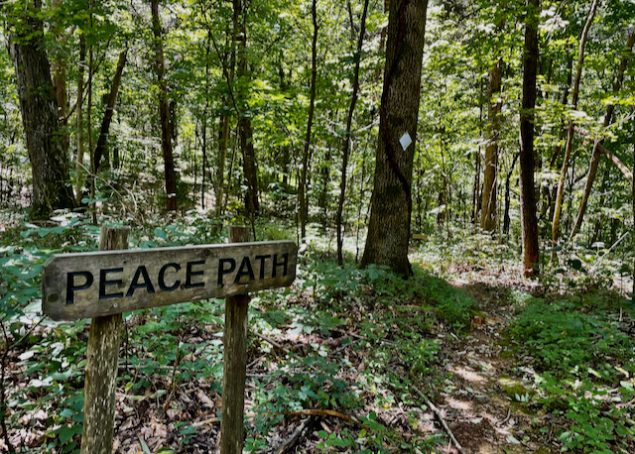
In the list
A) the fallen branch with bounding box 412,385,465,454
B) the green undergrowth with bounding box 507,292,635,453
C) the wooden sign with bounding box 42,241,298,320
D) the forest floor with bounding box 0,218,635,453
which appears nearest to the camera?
the wooden sign with bounding box 42,241,298,320

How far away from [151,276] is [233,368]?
73cm

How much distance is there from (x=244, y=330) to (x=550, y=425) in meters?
2.87

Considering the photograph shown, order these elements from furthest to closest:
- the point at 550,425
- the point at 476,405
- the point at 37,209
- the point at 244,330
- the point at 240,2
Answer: the point at 37,209
the point at 240,2
the point at 476,405
the point at 550,425
the point at 244,330

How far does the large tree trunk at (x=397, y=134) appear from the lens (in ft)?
20.5

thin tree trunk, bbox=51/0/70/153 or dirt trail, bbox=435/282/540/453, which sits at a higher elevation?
thin tree trunk, bbox=51/0/70/153

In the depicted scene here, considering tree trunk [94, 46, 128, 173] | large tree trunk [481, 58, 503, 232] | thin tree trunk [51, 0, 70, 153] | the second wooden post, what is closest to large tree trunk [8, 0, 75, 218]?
thin tree trunk [51, 0, 70, 153]

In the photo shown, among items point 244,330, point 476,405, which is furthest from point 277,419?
point 476,405

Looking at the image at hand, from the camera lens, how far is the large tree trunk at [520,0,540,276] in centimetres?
744

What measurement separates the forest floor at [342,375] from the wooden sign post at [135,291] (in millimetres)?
617

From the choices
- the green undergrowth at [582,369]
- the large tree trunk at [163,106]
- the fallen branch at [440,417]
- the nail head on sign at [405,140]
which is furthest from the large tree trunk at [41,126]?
the green undergrowth at [582,369]

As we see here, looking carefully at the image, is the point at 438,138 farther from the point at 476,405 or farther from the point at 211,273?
the point at 211,273

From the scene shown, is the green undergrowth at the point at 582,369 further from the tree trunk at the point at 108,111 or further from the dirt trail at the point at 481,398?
the tree trunk at the point at 108,111

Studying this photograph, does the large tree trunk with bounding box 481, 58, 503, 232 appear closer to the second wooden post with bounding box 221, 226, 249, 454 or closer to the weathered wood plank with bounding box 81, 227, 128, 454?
the second wooden post with bounding box 221, 226, 249, 454

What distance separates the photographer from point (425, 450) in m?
2.91
